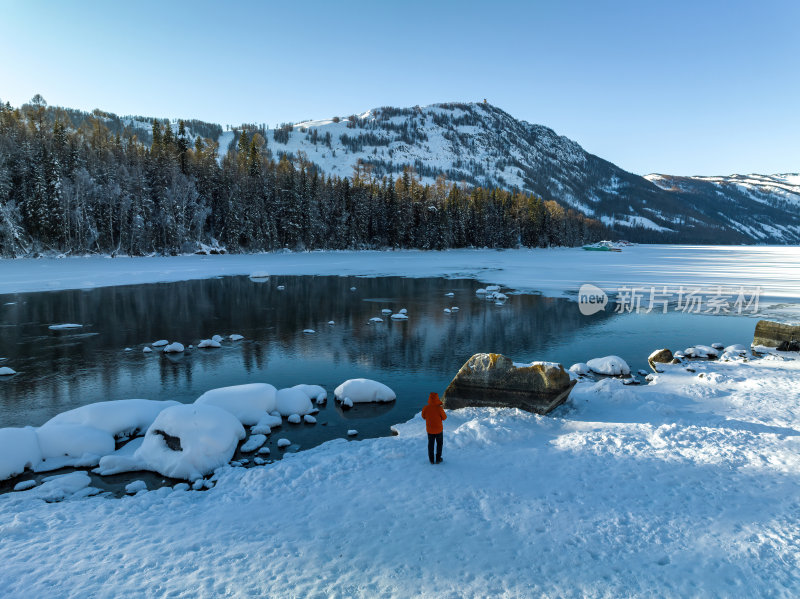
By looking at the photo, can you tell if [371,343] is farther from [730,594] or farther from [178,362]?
[730,594]

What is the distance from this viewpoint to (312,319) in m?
26.0

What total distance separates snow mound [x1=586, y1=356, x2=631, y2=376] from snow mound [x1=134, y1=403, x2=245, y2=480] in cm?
1213

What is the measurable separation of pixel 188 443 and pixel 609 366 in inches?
527

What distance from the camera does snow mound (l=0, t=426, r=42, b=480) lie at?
27.6 feet

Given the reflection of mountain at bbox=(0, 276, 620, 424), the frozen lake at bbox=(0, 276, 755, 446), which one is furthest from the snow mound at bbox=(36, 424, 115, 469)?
the reflection of mountain at bbox=(0, 276, 620, 424)

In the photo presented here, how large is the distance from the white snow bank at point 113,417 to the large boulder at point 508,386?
25.6 feet

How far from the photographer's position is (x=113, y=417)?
34.4 ft

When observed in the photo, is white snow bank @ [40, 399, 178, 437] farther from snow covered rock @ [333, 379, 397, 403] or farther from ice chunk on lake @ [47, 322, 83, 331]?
ice chunk on lake @ [47, 322, 83, 331]

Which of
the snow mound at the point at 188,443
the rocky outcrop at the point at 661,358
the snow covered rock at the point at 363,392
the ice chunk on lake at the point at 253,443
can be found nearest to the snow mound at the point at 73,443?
the snow mound at the point at 188,443

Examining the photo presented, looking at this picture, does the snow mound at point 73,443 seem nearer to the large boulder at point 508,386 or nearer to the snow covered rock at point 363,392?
the snow covered rock at point 363,392

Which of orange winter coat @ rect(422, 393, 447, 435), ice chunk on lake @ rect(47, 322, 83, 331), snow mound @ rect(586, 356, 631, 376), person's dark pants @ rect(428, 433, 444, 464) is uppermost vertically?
orange winter coat @ rect(422, 393, 447, 435)

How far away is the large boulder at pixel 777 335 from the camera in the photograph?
18.0 metres

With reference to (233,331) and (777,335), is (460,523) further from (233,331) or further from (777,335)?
(777,335)

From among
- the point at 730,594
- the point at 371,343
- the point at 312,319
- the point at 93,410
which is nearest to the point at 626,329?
the point at 371,343
